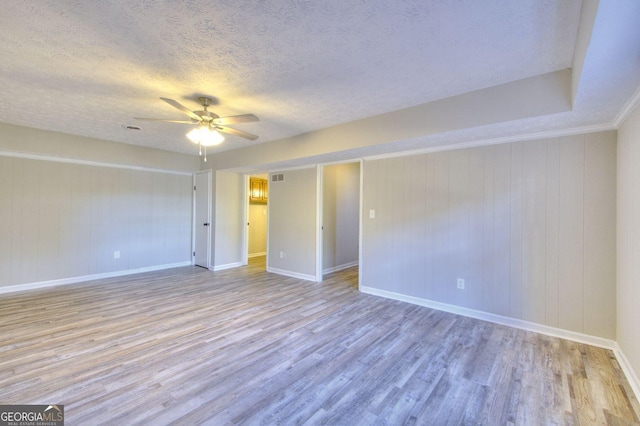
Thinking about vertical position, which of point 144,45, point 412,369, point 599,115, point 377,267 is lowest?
point 412,369

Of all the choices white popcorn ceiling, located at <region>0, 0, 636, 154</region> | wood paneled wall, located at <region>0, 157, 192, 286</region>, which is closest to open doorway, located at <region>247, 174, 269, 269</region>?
wood paneled wall, located at <region>0, 157, 192, 286</region>

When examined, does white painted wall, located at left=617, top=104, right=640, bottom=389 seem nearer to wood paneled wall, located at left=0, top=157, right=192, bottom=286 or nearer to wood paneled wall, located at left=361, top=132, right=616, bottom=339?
wood paneled wall, located at left=361, top=132, right=616, bottom=339

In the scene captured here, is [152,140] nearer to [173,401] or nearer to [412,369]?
[173,401]

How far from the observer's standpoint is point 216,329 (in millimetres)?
2869

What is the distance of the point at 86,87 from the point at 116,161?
101 inches

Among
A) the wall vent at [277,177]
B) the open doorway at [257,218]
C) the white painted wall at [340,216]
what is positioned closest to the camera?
the white painted wall at [340,216]

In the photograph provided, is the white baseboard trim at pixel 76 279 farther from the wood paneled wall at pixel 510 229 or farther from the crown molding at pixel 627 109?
the crown molding at pixel 627 109

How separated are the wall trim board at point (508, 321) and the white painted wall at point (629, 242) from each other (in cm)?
21

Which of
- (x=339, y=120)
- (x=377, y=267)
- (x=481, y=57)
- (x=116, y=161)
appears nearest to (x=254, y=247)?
(x=116, y=161)

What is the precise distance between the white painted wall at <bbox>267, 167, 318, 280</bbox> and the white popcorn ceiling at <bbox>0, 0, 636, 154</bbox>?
80.3 inches

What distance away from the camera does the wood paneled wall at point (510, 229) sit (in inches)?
104

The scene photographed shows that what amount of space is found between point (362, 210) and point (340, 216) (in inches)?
54.8

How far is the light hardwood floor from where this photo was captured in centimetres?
172

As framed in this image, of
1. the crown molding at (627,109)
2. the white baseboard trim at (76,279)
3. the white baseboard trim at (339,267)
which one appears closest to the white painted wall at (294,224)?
the white baseboard trim at (339,267)
